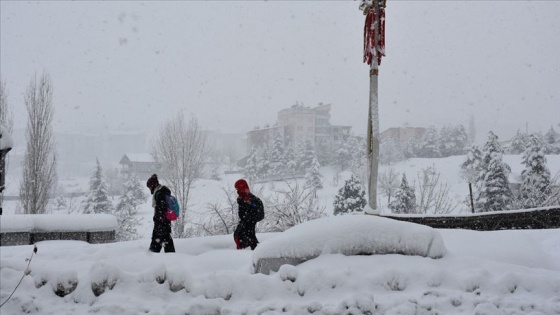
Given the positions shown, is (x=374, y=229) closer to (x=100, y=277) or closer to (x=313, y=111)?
(x=100, y=277)

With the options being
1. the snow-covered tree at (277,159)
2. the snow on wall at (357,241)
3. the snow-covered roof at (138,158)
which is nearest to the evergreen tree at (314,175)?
the snow-covered tree at (277,159)

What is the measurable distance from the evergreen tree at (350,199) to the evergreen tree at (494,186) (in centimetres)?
881

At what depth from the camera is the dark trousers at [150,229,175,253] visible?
7430 mm

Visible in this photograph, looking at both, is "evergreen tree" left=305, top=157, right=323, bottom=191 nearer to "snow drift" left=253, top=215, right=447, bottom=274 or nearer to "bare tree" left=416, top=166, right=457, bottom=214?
"bare tree" left=416, top=166, right=457, bottom=214

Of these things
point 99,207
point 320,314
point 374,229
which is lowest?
point 99,207

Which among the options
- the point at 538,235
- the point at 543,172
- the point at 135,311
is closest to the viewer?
the point at 135,311

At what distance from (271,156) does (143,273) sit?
57808mm

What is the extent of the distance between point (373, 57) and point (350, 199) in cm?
2190

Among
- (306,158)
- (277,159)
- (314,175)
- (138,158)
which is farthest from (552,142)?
(138,158)

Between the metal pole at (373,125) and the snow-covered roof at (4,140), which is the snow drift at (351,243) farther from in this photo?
the snow-covered roof at (4,140)

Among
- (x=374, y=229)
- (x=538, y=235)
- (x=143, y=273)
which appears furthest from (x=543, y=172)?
(x=143, y=273)

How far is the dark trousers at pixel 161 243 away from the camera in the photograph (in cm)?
743

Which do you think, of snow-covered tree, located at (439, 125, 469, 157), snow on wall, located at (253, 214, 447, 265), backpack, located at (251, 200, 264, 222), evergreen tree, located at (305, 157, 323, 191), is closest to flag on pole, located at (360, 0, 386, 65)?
backpack, located at (251, 200, 264, 222)

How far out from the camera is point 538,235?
26.2ft
